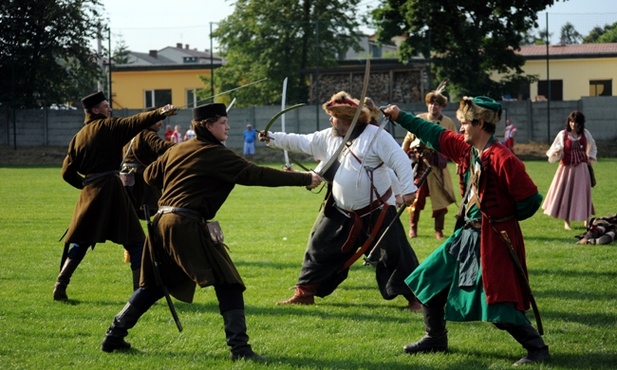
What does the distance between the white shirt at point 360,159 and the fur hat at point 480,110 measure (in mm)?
1722

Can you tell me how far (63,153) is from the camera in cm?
3512

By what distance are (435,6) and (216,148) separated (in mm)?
29673

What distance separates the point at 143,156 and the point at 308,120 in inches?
992

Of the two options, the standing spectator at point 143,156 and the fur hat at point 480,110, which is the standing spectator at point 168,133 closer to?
the standing spectator at point 143,156

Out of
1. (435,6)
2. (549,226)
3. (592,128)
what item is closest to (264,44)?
(435,6)

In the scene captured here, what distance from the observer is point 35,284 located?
9.33 metres

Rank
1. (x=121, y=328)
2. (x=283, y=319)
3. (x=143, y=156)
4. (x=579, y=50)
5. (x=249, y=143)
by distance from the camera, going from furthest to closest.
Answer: (x=579, y=50), (x=249, y=143), (x=143, y=156), (x=283, y=319), (x=121, y=328)

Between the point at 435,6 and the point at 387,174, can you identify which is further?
the point at 435,6

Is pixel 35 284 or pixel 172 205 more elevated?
pixel 172 205

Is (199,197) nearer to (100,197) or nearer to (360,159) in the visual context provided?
(360,159)

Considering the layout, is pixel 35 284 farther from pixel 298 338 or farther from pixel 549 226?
pixel 549 226

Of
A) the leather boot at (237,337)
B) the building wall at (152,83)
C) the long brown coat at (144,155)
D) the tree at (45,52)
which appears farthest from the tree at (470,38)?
the leather boot at (237,337)

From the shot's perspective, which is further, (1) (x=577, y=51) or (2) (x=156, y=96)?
(2) (x=156, y=96)

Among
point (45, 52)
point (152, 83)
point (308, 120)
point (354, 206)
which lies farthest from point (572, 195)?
point (152, 83)
